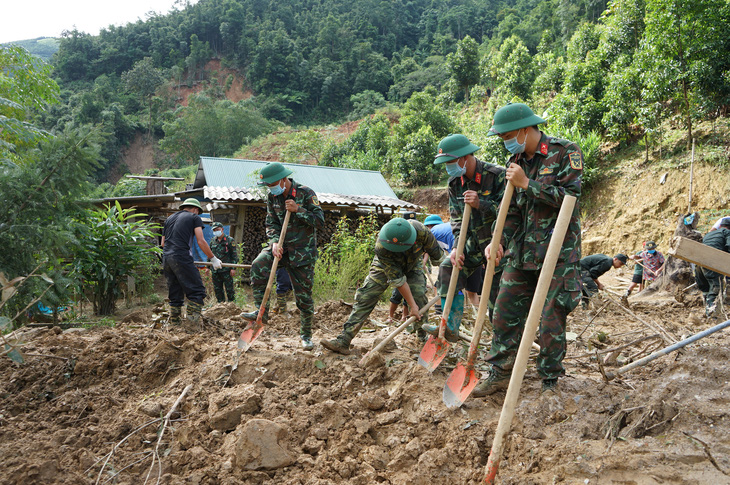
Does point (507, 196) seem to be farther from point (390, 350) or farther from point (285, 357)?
point (285, 357)

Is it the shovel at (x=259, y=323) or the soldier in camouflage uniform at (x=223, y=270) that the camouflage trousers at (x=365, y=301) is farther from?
the soldier in camouflage uniform at (x=223, y=270)

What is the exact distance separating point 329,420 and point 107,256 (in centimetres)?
598

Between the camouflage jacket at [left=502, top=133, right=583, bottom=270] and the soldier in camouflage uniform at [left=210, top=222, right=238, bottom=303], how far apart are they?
19.9 feet

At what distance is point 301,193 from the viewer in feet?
15.0

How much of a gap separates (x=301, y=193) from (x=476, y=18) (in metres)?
63.0

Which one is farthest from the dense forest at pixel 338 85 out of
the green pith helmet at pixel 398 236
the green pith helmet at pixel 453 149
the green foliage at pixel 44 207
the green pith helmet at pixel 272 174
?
the green pith helmet at pixel 453 149

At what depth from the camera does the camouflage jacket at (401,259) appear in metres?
4.10

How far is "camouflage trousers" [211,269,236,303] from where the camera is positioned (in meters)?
8.12

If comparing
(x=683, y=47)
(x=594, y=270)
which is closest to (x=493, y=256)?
(x=594, y=270)

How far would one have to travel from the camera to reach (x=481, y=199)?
3555 millimetres

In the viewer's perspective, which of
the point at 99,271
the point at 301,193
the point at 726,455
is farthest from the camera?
the point at 99,271

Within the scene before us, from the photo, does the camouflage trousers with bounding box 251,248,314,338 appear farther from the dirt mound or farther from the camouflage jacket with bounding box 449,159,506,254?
the camouflage jacket with bounding box 449,159,506,254

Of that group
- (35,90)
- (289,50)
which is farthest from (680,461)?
Answer: (289,50)

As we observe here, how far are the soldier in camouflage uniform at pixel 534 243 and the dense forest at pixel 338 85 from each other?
17.6ft
